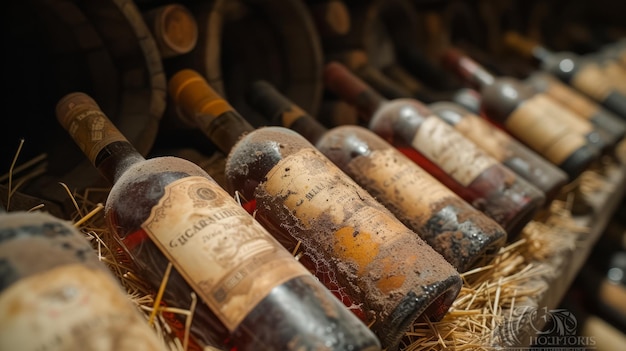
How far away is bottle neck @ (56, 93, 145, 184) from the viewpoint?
0.85 metres

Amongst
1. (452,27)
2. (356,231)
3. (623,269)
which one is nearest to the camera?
(356,231)

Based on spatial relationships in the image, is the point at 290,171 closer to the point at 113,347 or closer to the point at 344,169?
the point at 344,169

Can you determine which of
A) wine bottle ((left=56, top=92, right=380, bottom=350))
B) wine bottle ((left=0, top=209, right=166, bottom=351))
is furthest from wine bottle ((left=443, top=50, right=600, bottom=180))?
wine bottle ((left=0, top=209, right=166, bottom=351))

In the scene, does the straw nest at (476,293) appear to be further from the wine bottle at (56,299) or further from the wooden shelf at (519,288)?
the wine bottle at (56,299)

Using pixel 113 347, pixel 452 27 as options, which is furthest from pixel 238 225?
pixel 452 27

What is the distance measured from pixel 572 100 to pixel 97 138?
1.56 metres

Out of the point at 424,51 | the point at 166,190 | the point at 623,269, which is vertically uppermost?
the point at 424,51

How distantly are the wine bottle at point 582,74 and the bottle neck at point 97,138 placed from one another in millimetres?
1719

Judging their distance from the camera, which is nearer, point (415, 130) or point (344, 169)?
point (344, 169)

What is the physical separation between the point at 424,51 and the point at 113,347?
1722 mm

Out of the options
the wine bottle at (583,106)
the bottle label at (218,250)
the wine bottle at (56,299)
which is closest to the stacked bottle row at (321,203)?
the bottle label at (218,250)

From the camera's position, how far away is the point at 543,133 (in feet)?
4.64

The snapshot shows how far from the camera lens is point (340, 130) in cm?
109

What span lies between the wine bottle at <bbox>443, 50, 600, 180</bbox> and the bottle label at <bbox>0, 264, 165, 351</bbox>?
122cm
